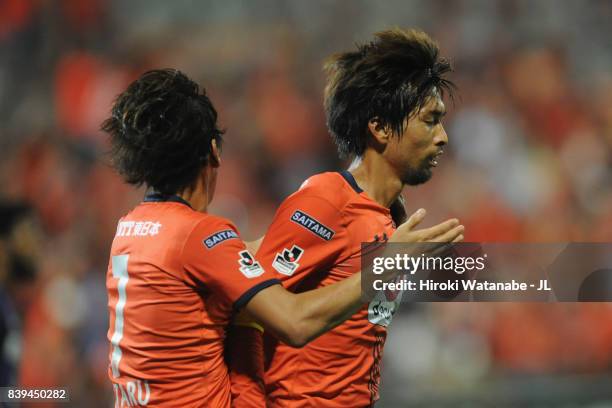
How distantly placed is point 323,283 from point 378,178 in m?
0.47

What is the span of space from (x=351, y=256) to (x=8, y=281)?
366 centimetres

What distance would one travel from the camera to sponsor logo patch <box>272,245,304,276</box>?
8.20 feet

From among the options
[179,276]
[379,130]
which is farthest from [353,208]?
[179,276]

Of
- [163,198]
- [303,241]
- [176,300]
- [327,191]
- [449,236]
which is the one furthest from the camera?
[327,191]

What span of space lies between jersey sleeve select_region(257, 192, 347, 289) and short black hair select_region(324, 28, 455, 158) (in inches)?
16.0

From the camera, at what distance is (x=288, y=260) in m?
2.51

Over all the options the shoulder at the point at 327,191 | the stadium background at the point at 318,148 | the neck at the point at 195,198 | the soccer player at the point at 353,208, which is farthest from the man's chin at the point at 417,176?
the stadium background at the point at 318,148

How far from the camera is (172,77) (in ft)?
8.00

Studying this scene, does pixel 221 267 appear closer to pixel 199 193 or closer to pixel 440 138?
pixel 199 193

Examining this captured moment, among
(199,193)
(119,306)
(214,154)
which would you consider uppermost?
(214,154)

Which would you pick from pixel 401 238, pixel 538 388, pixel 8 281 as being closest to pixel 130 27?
pixel 8 281

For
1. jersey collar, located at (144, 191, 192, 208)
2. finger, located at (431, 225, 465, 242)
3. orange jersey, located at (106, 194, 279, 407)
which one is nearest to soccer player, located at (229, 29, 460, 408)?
orange jersey, located at (106, 194, 279, 407)

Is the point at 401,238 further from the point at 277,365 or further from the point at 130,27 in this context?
the point at 130,27

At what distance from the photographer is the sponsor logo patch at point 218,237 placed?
2.23 meters
